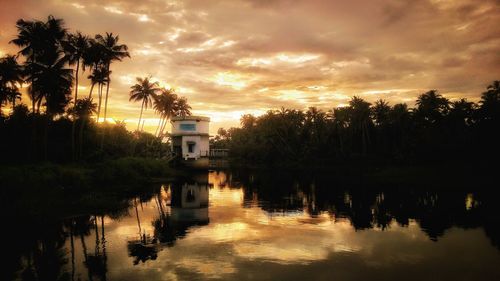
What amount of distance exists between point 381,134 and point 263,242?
66.9 metres

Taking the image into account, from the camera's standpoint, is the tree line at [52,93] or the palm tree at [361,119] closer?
the tree line at [52,93]

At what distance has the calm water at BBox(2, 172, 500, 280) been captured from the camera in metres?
11.8

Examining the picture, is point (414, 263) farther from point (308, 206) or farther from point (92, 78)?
point (92, 78)

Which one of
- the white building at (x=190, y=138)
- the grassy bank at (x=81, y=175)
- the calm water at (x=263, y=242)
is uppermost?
the white building at (x=190, y=138)

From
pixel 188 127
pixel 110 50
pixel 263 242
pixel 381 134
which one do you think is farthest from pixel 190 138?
pixel 263 242

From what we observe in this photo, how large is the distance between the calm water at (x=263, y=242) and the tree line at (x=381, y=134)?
28.3 m

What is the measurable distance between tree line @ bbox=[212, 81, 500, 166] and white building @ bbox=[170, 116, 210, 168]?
76.1 ft

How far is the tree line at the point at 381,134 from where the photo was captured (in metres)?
50.8

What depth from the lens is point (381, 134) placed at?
7600 centimetres

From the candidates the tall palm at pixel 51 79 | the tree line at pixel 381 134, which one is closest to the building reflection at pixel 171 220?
the tall palm at pixel 51 79

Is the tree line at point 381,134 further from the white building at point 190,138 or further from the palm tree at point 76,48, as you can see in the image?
the palm tree at point 76,48

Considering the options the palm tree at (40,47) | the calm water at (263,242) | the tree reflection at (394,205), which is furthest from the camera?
the palm tree at (40,47)

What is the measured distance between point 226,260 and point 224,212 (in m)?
10.2

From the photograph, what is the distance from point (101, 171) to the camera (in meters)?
32.6
